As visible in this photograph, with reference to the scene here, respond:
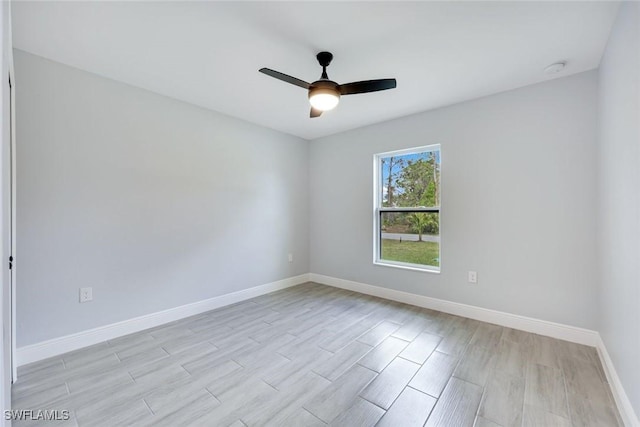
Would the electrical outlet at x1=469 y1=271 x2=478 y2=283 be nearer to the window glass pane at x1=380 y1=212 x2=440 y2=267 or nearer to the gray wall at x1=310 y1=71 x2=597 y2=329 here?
the gray wall at x1=310 y1=71 x2=597 y2=329

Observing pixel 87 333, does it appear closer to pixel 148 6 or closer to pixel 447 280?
pixel 148 6

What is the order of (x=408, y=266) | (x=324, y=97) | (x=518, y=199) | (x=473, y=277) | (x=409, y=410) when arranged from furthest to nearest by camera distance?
(x=408, y=266)
(x=473, y=277)
(x=518, y=199)
(x=324, y=97)
(x=409, y=410)

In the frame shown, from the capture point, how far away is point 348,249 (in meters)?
4.18

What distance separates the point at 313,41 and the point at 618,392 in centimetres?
314

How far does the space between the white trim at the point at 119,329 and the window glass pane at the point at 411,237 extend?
6.39ft

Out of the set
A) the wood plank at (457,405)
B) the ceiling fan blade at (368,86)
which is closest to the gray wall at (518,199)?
the wood plank at (457,405)

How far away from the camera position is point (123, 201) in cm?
265

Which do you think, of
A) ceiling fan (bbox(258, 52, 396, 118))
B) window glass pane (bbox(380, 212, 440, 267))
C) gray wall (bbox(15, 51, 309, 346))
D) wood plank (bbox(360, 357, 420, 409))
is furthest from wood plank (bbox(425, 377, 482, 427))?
gray wall (bbox(15, 51, 309, 346))

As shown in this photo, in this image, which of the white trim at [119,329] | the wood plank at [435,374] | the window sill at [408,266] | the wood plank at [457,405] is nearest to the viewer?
the wood plank at [457,405]

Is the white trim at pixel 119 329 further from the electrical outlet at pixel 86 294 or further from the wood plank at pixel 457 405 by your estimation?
the wood plank at pixel 457 405

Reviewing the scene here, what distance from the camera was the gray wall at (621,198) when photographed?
1479mm

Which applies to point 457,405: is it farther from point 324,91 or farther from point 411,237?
point 324,91

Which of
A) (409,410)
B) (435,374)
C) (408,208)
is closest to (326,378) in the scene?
(409,410)

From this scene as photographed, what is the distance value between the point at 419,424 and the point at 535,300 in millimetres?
1932
